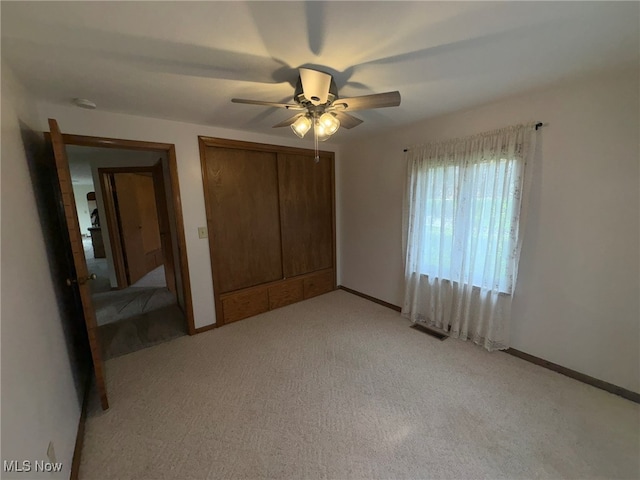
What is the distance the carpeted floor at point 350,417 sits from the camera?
1.40 metres

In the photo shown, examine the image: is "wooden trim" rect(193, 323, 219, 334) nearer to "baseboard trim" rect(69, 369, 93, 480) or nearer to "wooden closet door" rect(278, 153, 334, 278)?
"baseboard trim" rect(69, 369, 93, 480)

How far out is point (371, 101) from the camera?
1520mm

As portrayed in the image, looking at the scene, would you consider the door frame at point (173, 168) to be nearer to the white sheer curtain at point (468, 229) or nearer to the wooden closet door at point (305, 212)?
the wooden closet door at point (305, 212)

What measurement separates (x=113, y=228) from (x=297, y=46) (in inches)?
170

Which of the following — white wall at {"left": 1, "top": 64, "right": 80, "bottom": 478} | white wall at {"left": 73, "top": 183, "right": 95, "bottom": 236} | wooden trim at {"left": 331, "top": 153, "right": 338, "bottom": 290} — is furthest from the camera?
white wall at {"left": 73, "top": 183, "right": 95, "bottom": 236}

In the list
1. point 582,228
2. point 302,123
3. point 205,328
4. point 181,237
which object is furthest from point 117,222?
point 582,228

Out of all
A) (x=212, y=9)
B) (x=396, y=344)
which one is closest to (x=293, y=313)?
(x=396, y=344)

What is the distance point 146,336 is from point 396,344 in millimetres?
2658

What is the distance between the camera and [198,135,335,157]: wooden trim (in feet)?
8.87

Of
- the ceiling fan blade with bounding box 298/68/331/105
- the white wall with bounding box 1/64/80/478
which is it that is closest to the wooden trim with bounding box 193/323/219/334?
the white wall with bounding box 1/64/80/478

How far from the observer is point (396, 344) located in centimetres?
255

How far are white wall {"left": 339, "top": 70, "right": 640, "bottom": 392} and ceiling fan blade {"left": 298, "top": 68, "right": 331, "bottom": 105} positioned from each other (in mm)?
1624

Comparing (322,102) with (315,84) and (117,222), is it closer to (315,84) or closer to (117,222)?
(315,84)

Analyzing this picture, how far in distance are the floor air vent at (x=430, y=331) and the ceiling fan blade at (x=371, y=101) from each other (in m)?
2.28
